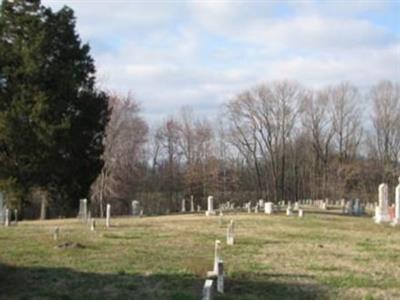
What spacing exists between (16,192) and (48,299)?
2791 centimetres

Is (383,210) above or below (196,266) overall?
above

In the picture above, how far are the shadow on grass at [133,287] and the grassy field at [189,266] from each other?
0.02 m

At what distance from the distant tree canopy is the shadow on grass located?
1001 inches

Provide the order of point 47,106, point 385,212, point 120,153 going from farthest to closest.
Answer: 1. point 120,153
2. point 47,106
3. point 385,212

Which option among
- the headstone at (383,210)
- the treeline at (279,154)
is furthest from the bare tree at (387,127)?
the headstone at (383,210)

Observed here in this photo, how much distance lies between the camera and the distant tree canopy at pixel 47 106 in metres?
40.6

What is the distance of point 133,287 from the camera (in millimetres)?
14125

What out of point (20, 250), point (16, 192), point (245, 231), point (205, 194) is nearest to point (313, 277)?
point (20, 250)

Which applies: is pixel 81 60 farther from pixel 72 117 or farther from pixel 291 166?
pixel 291 166

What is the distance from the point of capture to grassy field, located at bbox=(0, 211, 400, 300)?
13.9m

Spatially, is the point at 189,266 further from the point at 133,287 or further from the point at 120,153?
the point at 120,153

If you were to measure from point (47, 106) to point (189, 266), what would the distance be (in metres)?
25.7

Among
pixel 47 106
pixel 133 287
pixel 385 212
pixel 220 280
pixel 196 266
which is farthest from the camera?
pixel 47 106

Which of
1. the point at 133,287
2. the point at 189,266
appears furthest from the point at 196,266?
the point at 133,287
